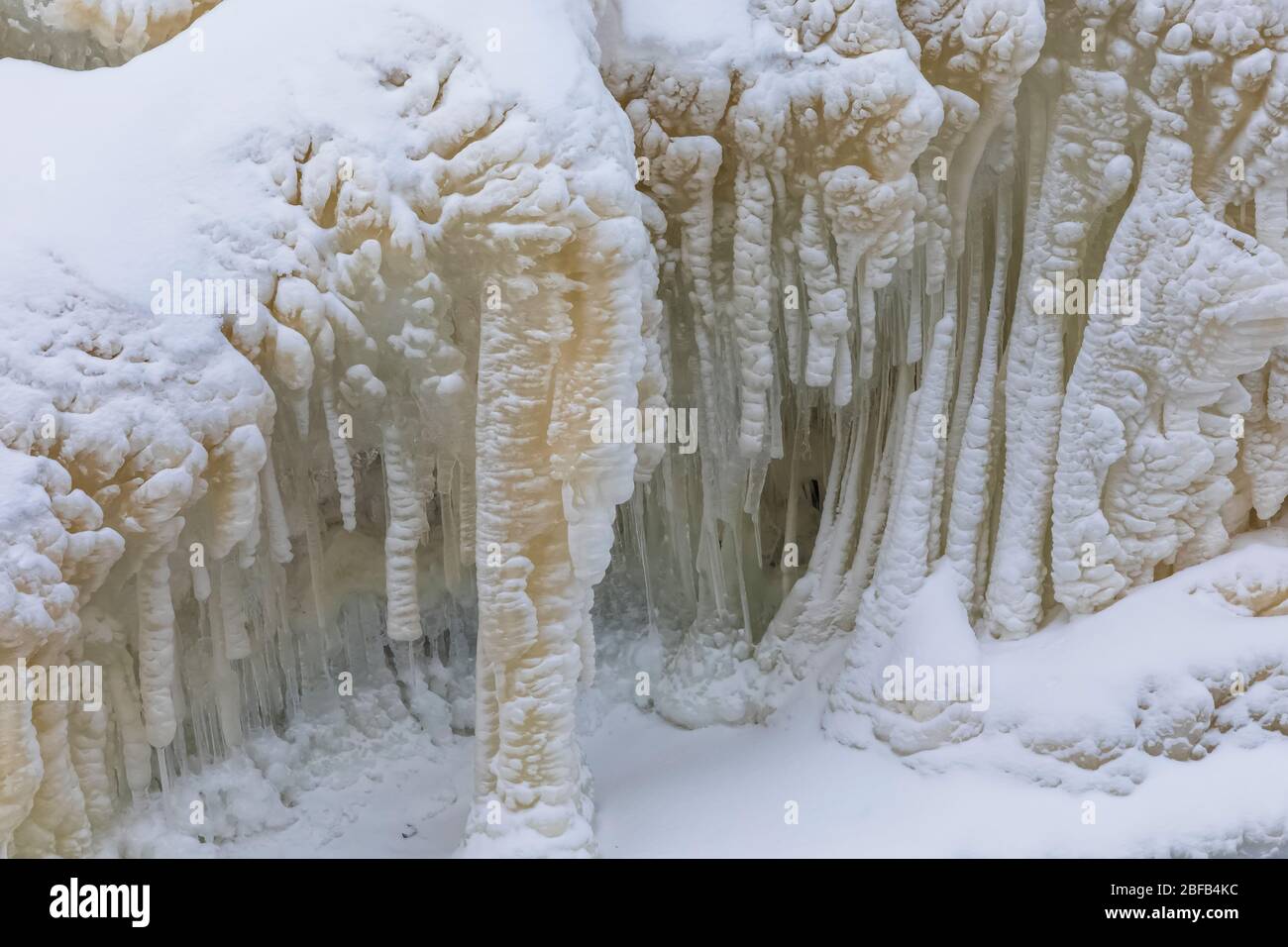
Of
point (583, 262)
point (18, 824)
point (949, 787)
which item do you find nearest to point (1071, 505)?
point (949, 787)

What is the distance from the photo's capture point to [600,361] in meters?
4.16

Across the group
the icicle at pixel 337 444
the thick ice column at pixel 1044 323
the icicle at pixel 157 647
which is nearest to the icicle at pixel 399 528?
the icicle at pixel 337 444

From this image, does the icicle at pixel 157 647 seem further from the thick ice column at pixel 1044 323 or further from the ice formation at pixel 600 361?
the thick ice column at pixel 1044 323

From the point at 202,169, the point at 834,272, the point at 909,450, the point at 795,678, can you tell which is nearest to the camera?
the point at 202,169

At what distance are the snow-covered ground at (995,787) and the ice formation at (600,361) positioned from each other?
0.04 metres

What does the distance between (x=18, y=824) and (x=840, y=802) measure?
3008mm

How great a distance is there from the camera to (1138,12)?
15.4 feet

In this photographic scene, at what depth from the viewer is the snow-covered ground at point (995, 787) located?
15.4 ft

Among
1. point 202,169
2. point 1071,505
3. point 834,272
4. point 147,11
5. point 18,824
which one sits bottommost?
point 18,824

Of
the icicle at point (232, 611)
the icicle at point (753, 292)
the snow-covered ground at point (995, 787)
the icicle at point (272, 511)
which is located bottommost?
the snow-covered ground at point (995, 787)

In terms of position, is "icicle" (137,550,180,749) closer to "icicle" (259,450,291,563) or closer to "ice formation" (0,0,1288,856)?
"ice formation" (0,0,1288,856)

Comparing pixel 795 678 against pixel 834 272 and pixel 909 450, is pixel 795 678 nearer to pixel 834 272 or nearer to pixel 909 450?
pixel 909 450

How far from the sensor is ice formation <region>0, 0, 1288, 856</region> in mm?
3893

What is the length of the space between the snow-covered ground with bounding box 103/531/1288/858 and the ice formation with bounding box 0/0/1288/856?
0.14ft
